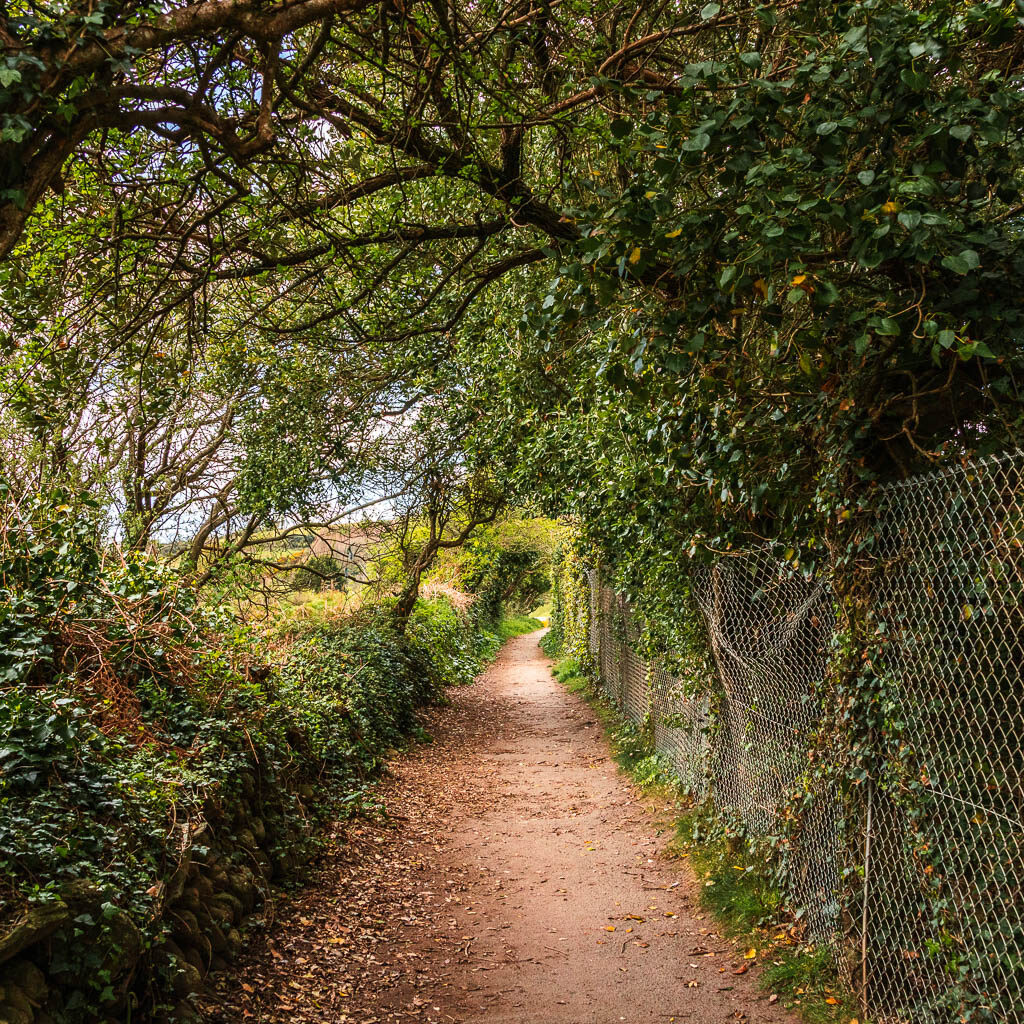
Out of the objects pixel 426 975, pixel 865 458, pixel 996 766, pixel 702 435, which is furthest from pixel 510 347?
pixel 996 766

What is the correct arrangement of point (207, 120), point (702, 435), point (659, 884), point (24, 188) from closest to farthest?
point (24, 188) < point (207, 120) < point (702, 435) < point (659, 884)

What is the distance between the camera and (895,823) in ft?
12.5

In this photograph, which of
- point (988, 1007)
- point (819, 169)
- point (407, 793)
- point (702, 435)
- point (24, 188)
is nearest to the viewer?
point (24, 188)

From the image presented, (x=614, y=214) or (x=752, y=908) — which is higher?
(x=614, y=214)

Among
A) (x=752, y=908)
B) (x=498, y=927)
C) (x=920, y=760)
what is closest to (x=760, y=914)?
(x=752, y=908)

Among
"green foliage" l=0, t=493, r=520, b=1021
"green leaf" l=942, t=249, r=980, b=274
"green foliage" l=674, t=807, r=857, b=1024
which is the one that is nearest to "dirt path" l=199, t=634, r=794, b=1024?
"green foliage" l=674, t=807, r=857, b=1024

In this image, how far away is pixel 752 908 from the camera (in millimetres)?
5215

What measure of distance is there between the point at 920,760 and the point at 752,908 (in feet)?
7.37

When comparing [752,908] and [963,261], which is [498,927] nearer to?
[752,908]

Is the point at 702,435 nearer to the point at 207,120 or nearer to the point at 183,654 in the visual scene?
the point at 207,120

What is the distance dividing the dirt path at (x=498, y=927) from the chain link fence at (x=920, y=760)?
0.84 m

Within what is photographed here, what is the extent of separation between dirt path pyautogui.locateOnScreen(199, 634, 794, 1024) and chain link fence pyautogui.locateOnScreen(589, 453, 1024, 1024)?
2.75ft

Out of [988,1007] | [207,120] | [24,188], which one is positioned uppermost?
[207,120]

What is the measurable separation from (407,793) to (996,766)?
23.6ft
